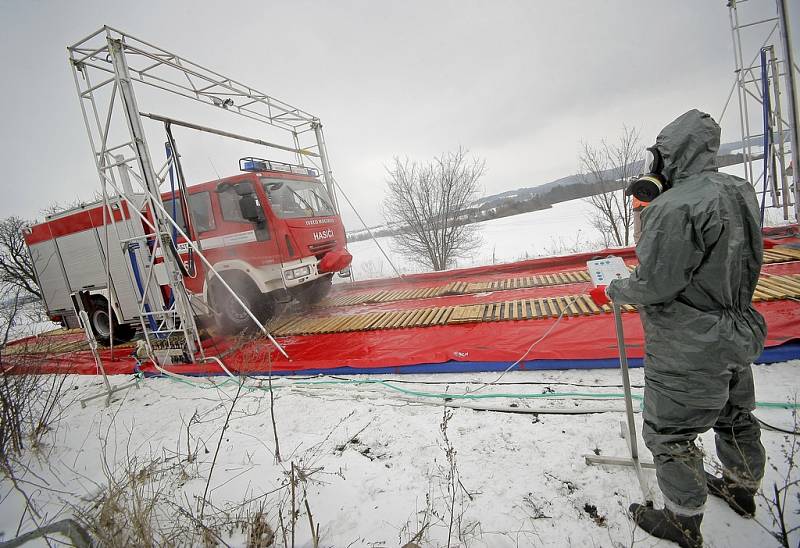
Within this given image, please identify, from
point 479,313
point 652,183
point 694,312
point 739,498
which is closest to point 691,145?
point 652,183

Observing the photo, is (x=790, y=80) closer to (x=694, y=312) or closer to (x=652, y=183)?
(x=652, y=183)

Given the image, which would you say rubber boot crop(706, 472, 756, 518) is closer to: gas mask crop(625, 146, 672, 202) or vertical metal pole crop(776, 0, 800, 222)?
gas mask crop(625, 146, 672, 202)

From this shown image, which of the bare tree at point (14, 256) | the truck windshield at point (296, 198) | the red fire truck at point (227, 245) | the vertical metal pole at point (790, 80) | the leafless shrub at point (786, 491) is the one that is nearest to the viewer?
the leafless shrub at point (786, 491)

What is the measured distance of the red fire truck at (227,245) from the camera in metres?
5.59

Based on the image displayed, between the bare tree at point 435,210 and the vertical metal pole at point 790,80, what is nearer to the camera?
the vertical metal pole at point 790,80

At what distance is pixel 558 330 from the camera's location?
379 centimetres

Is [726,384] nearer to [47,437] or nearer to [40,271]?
[47,437]

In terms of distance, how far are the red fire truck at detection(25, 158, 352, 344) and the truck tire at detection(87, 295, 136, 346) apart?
0.03 m

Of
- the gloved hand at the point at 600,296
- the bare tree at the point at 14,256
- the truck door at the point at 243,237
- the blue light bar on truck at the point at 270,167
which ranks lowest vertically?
the gloved hand at the point at 600,296

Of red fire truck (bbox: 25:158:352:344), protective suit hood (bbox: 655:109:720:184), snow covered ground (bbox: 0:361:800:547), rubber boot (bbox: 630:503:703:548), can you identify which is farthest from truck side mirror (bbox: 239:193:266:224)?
rubber boot (bbox: 630:503:703:548)

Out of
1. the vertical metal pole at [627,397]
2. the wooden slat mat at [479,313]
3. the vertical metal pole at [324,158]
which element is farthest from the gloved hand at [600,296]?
the vertical metal pole at [324,158]

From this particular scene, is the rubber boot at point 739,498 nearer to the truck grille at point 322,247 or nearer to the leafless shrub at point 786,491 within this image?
the leafless shrub at point 786,491

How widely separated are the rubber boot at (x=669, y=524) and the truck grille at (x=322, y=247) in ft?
18.4

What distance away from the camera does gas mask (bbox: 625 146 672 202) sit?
1.57m
